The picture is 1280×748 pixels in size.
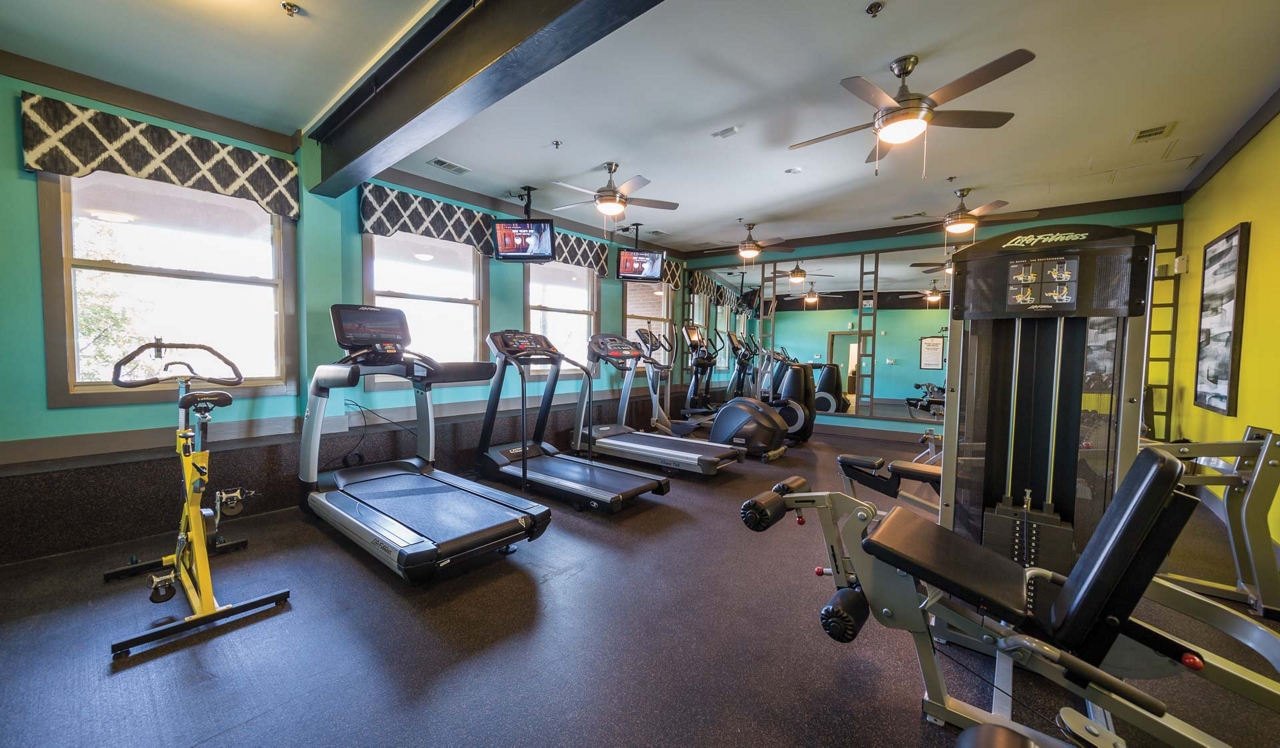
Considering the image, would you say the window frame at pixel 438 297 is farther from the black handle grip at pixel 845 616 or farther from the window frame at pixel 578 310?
the black handle grip at pixel 845 616

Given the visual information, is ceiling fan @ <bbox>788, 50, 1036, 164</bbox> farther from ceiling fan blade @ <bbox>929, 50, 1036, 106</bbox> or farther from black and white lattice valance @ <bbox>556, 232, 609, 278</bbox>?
black and white lattice valance @ <bbox>556, 232, 609, 278</bbox>

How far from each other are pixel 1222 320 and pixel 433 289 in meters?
7.40

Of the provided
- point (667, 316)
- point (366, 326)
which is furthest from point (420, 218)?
point (667, 316)

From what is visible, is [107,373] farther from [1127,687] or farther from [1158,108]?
[1158,108]

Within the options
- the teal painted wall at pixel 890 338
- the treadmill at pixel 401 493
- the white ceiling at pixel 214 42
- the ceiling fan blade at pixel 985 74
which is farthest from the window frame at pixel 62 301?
A: the teal painted wall at pixel 890 338

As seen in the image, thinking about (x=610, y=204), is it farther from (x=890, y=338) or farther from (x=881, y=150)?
(x=890, y=338)

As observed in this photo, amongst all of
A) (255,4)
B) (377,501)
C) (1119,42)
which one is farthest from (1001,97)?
(377,501)

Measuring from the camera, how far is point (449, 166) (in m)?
4.83

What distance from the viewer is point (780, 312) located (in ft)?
42.3

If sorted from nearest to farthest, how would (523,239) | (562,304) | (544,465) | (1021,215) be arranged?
Answer: (544,465) < (523,239) < (1021,215) < (562,304)

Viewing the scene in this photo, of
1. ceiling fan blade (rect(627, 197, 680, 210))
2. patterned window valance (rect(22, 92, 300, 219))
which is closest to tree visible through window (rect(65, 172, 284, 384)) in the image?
patterned window valance (rect(22, 92, 300, 219))

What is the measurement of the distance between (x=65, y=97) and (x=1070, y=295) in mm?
6004

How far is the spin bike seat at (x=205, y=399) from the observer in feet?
7.68

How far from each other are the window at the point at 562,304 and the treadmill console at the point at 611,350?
813mm
